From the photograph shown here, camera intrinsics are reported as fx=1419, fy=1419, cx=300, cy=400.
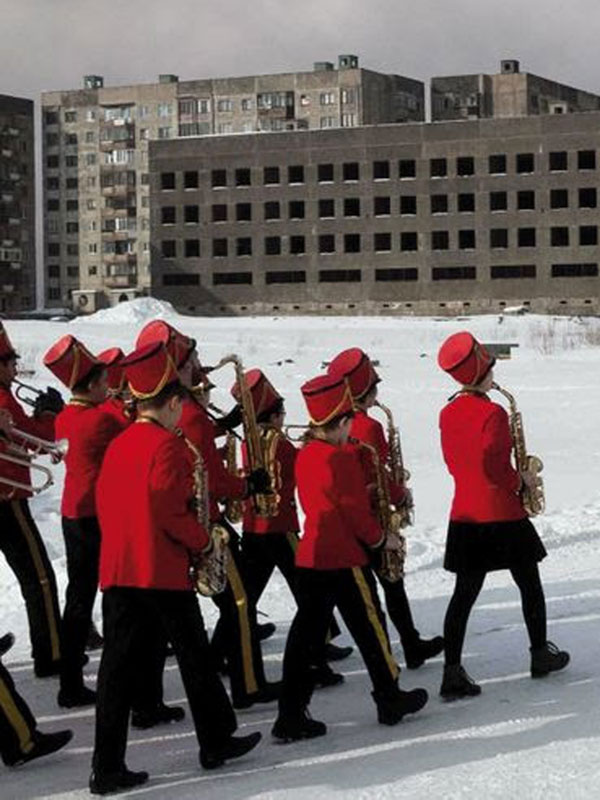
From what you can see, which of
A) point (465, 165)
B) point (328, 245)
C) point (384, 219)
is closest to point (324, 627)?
point (465, 165)

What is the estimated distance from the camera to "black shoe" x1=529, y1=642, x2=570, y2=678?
26.7 feet

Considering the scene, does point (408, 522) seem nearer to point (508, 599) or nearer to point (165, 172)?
point (508, 599)

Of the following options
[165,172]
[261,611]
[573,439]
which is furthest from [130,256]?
[261,611]

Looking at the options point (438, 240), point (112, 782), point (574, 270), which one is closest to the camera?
point (112, 782)

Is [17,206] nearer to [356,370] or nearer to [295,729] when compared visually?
[356,370]

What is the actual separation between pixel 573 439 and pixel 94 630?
1312cm

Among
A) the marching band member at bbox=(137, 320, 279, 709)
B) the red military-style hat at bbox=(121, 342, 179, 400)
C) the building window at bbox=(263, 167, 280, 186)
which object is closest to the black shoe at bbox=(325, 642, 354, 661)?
the marching band member at bbox=(137, 320, 279, 709)

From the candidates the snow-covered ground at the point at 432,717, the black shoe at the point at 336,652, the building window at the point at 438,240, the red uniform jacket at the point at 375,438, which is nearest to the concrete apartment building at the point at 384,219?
the building window at the point at 438,240

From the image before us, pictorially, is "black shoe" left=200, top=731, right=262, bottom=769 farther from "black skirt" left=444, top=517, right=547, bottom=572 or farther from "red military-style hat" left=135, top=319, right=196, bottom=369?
"red military-style hat" left=135, top=319, right=196, bottom=369

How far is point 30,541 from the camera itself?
829 cm

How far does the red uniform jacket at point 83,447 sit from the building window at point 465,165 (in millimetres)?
86220

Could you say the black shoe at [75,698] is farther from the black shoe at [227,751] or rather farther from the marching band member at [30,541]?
the black shoe at [227,751]

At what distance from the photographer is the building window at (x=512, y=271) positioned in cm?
9112

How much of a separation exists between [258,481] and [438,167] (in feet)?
287
